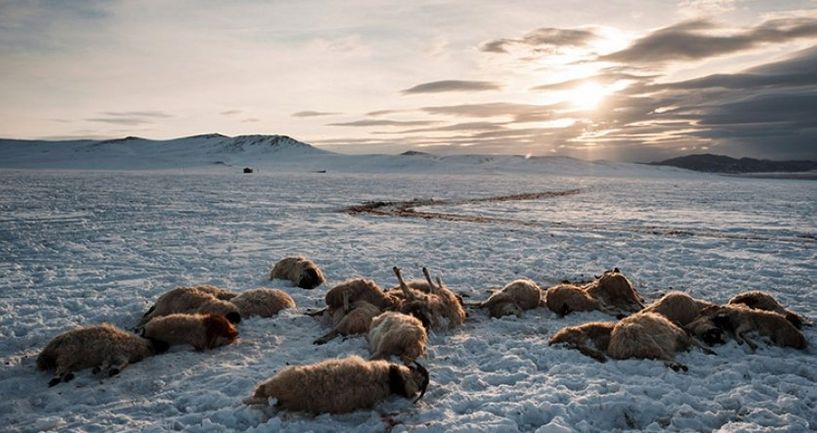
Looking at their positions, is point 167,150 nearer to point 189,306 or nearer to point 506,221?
point 506,221

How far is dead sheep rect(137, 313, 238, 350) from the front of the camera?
762cm

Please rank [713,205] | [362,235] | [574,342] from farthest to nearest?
1. [713,205]
2. [362,235]
3. [574,342]

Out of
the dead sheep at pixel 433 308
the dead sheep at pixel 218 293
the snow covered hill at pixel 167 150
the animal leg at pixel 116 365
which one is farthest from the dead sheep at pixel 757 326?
the snow covered hill at pixel 167 150

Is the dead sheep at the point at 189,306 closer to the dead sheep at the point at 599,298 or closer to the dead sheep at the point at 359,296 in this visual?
the dead sheep at the point at 359,296

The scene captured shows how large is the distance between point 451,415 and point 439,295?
3.37 m

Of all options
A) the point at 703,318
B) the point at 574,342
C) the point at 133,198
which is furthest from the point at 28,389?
the point at 133,198

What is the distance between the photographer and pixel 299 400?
5578 millimetres

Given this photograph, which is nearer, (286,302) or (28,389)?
(28,389)

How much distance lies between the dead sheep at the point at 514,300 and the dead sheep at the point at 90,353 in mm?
5427

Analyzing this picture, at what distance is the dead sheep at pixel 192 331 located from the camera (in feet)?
25.0

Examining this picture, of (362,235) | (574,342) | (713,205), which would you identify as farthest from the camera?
(713,205)

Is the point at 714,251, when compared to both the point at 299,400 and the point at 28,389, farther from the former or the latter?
the point at 28,389

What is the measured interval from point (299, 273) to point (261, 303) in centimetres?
246

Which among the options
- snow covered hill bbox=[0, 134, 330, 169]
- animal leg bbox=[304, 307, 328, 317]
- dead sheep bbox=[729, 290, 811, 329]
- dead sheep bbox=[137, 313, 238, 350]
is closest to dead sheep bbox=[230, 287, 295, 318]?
animal leg bbox=[304, 307, 328, 317]
